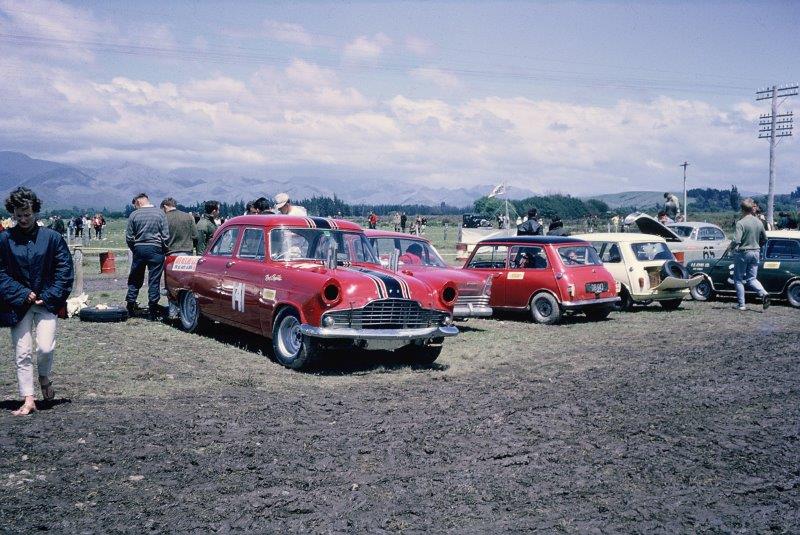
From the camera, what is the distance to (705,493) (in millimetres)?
4664

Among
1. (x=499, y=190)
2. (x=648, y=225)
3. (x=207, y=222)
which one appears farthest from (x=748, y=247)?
(x=499, y=190)

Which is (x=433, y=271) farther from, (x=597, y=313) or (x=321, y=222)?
(x=597, y=313)

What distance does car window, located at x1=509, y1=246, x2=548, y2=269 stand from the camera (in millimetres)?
13312

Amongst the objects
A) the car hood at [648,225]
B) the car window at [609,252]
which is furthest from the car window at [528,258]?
the car hood at [648,225]

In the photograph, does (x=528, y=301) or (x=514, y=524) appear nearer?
(x=514, y=524)

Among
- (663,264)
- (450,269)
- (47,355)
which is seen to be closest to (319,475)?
(47,355)

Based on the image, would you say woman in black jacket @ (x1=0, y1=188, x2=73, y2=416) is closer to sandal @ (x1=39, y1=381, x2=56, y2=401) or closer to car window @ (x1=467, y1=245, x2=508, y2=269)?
sandal @ (x1=39, y1=381, x2=56, y2=401)

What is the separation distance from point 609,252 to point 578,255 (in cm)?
189

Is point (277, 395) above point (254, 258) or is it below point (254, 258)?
below

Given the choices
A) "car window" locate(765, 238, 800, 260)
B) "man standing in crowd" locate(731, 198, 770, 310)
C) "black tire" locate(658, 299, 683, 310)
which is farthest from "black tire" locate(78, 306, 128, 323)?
"car window" locate(765, 238, 800, 260)

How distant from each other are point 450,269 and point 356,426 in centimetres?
606

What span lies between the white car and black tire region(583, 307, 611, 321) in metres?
6.54

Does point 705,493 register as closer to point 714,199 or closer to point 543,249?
point 543,249

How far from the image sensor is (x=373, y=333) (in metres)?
8.27
